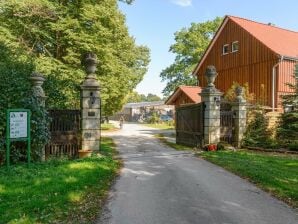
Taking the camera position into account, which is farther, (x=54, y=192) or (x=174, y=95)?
(x=174, y=95)

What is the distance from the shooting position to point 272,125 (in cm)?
1888

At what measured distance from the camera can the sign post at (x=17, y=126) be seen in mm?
9570

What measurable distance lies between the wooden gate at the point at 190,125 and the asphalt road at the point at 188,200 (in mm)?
5436

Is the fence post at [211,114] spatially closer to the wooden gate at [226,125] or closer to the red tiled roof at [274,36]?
the wooden gate at [226,125]

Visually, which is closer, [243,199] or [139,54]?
[243,199]

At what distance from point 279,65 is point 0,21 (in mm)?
19931

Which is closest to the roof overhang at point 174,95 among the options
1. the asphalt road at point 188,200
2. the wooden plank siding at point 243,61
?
the wooden plank siding at point 243,61

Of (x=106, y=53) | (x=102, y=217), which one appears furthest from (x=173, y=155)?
(x=106, y=53)

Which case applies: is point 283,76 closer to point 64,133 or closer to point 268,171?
point 268,171

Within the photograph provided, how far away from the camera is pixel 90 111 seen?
13.0m

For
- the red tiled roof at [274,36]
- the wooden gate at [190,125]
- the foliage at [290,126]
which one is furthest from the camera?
the red tiled roof at [274,36]

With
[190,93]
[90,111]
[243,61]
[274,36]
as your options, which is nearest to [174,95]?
[190,93]

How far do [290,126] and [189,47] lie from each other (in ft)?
105

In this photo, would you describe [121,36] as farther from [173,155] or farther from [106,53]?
[173,155]
